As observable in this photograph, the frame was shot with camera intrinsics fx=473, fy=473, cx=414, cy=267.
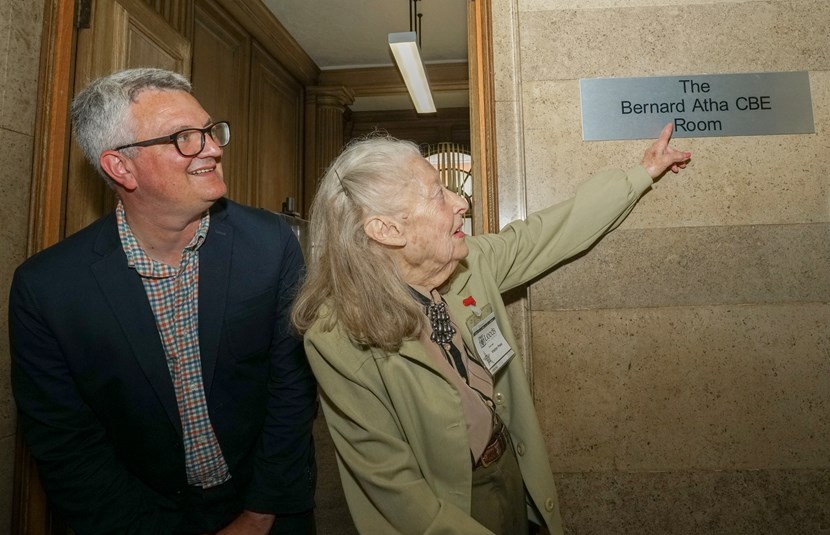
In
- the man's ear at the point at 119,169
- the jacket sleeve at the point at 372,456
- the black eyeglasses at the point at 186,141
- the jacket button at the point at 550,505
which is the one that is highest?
the black eyeglasses at the point at 186,141

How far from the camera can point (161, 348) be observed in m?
1.29

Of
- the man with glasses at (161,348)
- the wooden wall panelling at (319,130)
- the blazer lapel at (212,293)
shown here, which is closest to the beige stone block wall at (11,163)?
the man with glasses at (161,348)

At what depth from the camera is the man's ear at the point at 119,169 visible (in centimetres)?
134

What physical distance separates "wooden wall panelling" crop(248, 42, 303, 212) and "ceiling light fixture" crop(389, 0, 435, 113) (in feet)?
4.86

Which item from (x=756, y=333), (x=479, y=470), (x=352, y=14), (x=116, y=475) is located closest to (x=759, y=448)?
(x=756, y=333)

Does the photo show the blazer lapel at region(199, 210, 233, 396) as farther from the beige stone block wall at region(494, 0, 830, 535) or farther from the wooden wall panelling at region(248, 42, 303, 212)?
the wooden wall panelling at region(248, 42, 303, 212)

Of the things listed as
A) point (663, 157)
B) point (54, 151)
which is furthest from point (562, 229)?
point (54, 151)

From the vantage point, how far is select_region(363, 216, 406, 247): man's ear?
1262 mm

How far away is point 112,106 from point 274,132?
3.85 m

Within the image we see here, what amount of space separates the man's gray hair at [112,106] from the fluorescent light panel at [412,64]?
2.32 m

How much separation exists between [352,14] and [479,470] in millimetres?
4523

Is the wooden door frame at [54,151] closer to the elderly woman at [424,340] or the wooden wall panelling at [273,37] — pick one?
the elderly woman at [424,340]

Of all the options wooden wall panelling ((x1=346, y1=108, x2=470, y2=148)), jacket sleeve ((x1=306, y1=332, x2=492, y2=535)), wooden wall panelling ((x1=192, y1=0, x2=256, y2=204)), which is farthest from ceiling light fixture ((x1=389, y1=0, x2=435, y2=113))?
jacket sleeve ((x1=306, y1=332, x2=492, y2=535))

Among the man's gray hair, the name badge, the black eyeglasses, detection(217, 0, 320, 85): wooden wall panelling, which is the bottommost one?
the name badge
